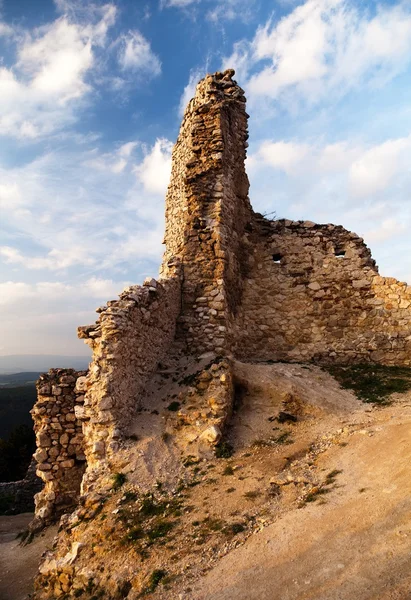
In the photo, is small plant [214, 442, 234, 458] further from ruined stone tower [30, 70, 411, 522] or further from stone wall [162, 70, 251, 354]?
stone wall [162, 70, 251, 354]

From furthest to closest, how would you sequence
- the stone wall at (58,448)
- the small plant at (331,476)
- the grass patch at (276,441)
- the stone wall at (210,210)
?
the stone wall at (210,210) → the stone wall at (58,448) → the grass patch at (276,441) → the small plant at (331,476)

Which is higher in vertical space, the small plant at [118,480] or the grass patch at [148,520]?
the small plant at [118,480]

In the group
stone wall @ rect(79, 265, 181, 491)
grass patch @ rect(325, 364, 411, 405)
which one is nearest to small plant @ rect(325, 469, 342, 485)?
grass patch @ rect(325, 364, 411, 405)

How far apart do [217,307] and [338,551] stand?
23.0 ft

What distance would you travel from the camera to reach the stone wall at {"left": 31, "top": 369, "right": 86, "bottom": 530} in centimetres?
853

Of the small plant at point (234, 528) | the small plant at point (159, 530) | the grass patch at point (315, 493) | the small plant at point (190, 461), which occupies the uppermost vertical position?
the small plant at point (190, 461)

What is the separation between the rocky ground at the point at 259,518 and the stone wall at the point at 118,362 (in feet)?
1.67

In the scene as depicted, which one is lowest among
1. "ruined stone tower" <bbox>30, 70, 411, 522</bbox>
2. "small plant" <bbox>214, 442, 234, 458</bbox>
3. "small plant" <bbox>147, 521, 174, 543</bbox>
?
"small plant" <bbox>147, 521, 174, 543</bbox>

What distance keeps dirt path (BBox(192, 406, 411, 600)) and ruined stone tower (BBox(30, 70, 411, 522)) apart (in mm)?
2975

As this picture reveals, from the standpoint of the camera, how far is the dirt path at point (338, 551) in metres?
3.55

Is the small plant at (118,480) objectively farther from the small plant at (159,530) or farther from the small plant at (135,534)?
the small plant at (159,530)

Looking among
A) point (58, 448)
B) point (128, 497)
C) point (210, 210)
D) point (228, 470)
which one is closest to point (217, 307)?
point (210, 210)

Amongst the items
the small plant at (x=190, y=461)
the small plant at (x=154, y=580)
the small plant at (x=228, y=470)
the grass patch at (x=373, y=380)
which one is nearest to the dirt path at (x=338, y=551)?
the small plant at (x=154, y=580)

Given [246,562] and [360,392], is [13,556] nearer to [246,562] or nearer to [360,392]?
[246,562]
